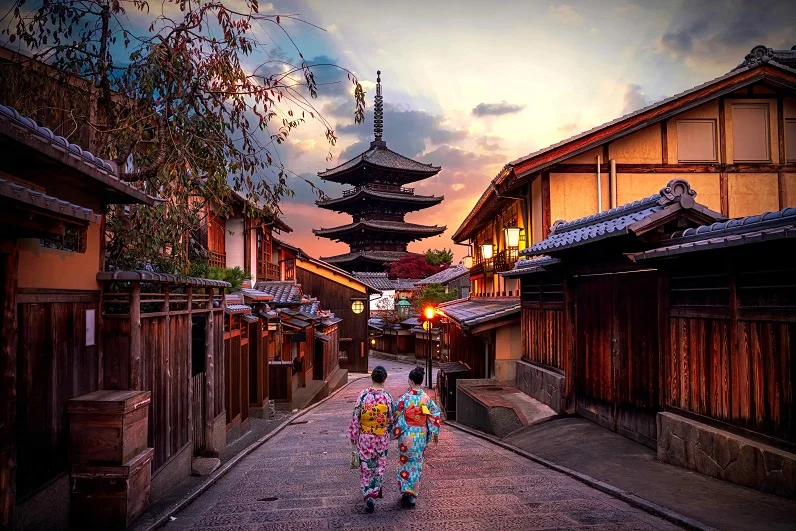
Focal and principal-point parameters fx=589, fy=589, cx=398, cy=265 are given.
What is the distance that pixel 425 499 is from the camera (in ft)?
23.1

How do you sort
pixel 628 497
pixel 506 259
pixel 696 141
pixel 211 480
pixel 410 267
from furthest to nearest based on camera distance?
1. pixel 410 267
2. pixel 506 259
3. pixel 696 141
4. pixel 211 480
5. pixel 628 497

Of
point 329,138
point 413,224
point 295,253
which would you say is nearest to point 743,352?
point 329,138

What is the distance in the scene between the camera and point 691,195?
8414 mm

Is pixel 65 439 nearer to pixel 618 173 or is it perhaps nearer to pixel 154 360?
pixel 154 360

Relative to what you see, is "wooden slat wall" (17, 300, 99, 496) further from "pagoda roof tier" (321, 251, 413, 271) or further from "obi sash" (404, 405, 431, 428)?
"pagoda roof tier" (321, 251, 413, 271)

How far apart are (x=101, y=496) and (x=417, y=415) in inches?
139

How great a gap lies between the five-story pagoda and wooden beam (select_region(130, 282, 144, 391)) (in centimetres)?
4441

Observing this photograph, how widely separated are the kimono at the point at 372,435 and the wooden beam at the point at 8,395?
346 centimetres

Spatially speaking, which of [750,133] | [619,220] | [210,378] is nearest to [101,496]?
[210,378]

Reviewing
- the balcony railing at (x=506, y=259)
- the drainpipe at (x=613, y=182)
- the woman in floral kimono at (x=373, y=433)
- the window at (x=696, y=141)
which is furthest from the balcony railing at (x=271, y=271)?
the woman in floral kimono at (x=373, y=433)

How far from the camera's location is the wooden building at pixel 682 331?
20.6ft

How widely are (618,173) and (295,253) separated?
21467mm

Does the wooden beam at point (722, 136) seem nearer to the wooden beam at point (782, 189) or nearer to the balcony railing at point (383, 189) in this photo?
the wooden beam at point (782, 189)

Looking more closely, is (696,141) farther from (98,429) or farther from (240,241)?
Answer: (240,241)
